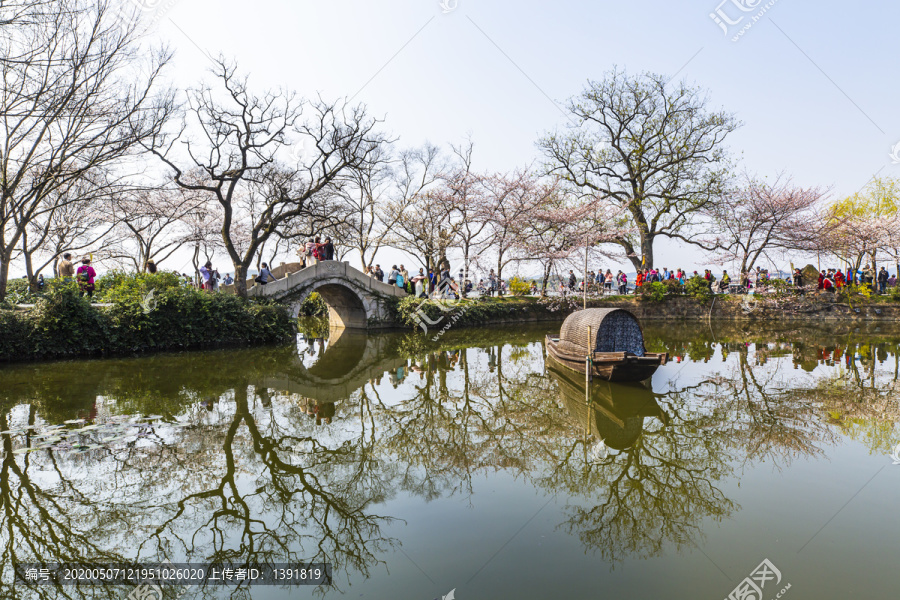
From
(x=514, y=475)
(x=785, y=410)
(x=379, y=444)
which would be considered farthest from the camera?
(x=785, y=410)

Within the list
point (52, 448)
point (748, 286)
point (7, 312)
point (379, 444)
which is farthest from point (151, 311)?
point (748, 286)

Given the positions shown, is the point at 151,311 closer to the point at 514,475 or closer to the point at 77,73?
the point at 77,73

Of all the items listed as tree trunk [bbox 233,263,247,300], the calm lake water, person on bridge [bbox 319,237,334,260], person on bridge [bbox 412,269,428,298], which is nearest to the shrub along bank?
tree trunk [bbox 233,263,247,300]

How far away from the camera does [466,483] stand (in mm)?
6059

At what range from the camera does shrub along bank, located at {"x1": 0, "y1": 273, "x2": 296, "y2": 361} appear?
42.6ft

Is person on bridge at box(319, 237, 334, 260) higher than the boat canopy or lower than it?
higher

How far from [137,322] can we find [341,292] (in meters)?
9.41

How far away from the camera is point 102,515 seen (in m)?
5.07

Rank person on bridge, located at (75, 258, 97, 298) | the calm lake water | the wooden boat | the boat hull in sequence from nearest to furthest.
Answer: the calm lake water < the boat hull < the wooden boat < person on bridge, located at (75, 258, 97, 298)

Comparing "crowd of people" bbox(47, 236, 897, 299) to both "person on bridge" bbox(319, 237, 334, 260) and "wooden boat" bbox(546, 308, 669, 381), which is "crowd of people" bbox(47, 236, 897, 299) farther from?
"wooden boat" bbox(546, 308, 669, 381)

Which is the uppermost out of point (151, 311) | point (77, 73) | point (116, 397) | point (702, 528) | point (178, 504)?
point (77, 73)

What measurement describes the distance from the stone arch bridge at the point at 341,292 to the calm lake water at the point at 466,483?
7.89 m

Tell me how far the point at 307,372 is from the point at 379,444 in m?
6.33

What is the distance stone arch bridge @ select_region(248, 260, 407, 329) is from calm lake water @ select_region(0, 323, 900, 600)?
7889 mm
